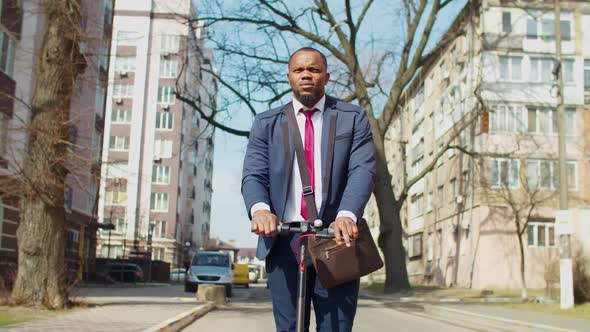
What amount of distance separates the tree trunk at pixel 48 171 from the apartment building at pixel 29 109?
0.23 m

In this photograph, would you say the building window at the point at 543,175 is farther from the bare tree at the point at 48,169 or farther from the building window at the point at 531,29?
the bare tree at the point at 48,169

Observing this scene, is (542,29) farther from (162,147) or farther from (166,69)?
(166,69)

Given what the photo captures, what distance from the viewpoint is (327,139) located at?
Answer: 331 cm

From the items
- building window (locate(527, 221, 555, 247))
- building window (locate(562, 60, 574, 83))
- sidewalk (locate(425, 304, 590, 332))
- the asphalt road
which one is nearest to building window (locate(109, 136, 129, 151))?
building window (locate(527, 221, 555, 247))

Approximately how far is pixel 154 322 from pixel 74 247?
24420mm

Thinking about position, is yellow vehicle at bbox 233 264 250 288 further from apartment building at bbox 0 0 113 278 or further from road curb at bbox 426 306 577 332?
road curb at bbox 426 306 577 332

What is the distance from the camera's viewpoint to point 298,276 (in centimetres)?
322

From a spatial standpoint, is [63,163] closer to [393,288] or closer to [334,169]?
[334,169]

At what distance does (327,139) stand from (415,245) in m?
51.0

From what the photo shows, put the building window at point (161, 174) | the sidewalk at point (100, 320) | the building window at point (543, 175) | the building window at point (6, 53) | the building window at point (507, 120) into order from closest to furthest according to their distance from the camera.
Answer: the sidewalk at point (100, 320), the building window at point (6, 53), the building window at point (543, 175), the building window at point (507, 120), the building window at point (161, 174)

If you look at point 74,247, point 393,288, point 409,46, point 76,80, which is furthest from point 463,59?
point 76,80

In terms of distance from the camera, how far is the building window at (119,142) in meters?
72.8

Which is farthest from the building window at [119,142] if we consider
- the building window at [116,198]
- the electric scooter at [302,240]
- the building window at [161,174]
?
the electric scooter at [302,240]

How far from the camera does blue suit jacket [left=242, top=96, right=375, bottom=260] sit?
10.6 feet
